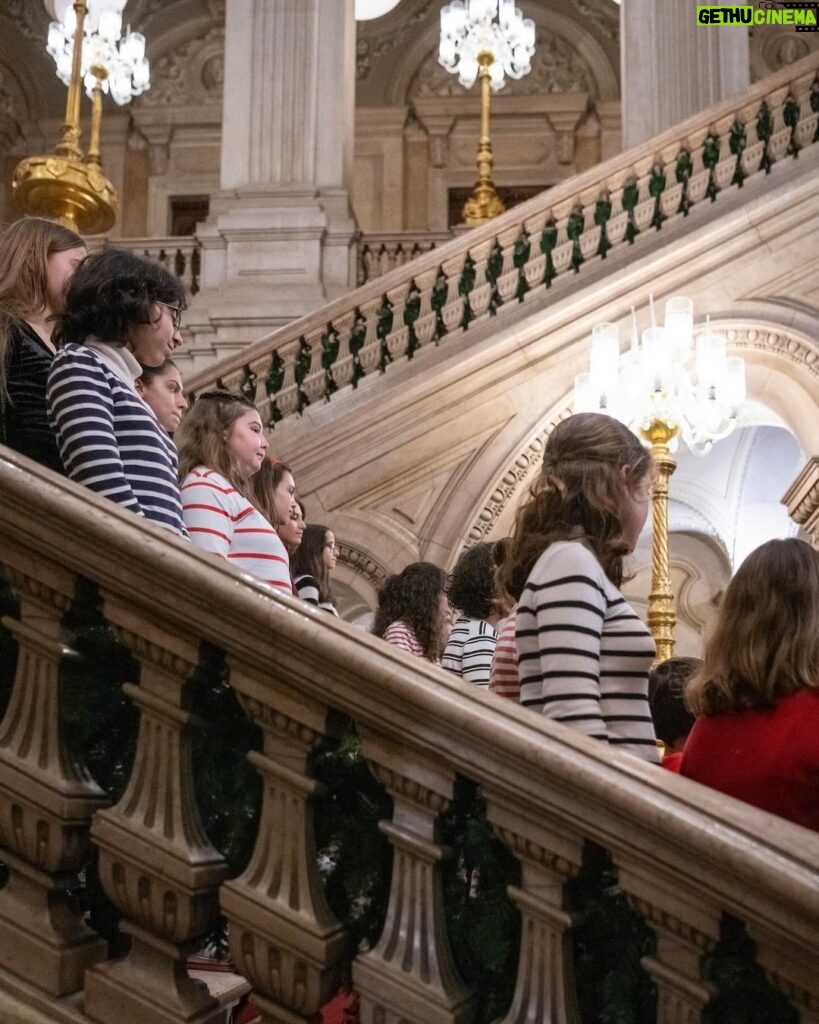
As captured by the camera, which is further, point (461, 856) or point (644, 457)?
point (644, 457)

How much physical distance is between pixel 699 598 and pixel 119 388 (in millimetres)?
12198

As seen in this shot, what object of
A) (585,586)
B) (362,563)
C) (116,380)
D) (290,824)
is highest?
(362,563)

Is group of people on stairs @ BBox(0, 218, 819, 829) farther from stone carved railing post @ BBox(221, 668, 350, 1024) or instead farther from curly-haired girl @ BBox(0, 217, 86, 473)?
stone carved railing post @ BBox(221, 668, 350, 1024)

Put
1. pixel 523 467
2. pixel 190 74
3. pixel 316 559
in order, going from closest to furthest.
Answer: pixel 316 559
pixel 523 467
pixel 190 74

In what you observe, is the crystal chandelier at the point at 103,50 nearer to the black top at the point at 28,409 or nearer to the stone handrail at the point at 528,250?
the stone handrail at the point at 528,250

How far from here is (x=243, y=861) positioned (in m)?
1.91

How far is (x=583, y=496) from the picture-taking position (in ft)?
8.25

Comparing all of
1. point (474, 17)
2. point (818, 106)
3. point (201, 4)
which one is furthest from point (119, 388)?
point (201, 4)

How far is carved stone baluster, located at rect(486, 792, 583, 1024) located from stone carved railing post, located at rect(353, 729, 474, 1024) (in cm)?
9

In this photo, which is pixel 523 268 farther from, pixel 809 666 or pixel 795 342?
pixel 809 666

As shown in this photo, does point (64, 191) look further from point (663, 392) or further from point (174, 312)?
point (174, 312)

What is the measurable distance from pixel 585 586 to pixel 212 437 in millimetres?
1340

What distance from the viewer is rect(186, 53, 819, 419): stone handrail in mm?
9023

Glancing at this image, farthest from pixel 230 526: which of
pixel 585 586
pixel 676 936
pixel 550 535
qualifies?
pixel 676 936
